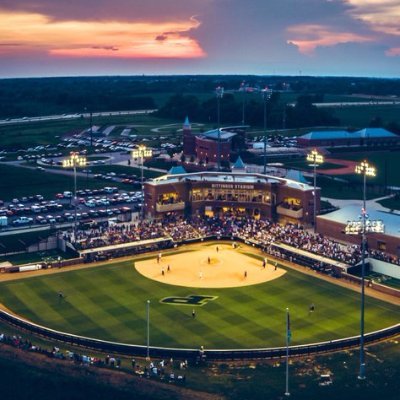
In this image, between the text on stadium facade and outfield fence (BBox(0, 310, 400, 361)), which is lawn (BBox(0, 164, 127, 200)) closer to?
the text on stadium facade

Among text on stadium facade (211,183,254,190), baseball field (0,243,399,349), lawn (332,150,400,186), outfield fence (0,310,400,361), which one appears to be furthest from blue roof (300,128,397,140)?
outfield fence (0,310,400,361)

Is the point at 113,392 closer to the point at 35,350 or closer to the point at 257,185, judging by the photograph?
the point at 35,350

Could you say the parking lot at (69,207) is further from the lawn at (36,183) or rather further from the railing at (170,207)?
the railing at (170,207)

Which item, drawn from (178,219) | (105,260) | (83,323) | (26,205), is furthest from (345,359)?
(26,205)

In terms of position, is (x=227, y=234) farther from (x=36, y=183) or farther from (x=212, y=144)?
(x=212, y=144)

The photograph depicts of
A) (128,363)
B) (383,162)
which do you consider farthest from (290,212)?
(383,162)
